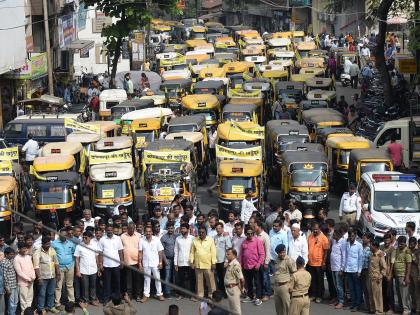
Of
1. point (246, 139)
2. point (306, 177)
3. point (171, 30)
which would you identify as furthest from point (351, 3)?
point (306, 177)

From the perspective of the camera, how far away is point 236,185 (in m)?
29.0

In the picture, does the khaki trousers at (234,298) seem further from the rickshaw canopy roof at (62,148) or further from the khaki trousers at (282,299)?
the rickshaw canopy roof at (62,148)

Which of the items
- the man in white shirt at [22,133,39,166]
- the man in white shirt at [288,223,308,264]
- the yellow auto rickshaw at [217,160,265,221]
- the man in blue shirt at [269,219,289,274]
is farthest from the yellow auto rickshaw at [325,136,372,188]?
the man in white shirt at [288,223,308,264]

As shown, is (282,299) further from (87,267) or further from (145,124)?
(145,124)

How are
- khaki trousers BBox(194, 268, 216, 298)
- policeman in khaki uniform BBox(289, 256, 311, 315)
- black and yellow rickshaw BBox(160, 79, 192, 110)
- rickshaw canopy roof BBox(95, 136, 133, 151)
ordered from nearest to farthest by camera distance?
1. policeman in khaki uniform BBox(289, 256, 311, 315)
2. khaki trousers BBox(194, 268, 216, 298)
3. rickshaw canopy roof BBox(95, 136, 133, 151)
4. black and yellow rickshaw BBox(160, 79, 192, 110)

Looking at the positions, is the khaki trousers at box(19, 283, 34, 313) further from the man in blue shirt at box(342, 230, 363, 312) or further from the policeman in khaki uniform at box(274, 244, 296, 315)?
the man in blue shirt at box(342, 230, 363, 312)

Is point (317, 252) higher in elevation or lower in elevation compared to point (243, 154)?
lower

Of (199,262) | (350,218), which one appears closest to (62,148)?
(350,218)

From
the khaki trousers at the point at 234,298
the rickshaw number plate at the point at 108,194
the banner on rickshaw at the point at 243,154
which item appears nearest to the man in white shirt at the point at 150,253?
the khaki trousers at the point at 234,298

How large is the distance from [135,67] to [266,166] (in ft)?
101

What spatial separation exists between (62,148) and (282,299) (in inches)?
597

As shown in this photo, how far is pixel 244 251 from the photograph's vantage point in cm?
2158

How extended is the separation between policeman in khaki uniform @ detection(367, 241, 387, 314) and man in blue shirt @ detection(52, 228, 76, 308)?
17.9 feet

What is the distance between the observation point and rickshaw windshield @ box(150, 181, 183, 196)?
28.9 metres
